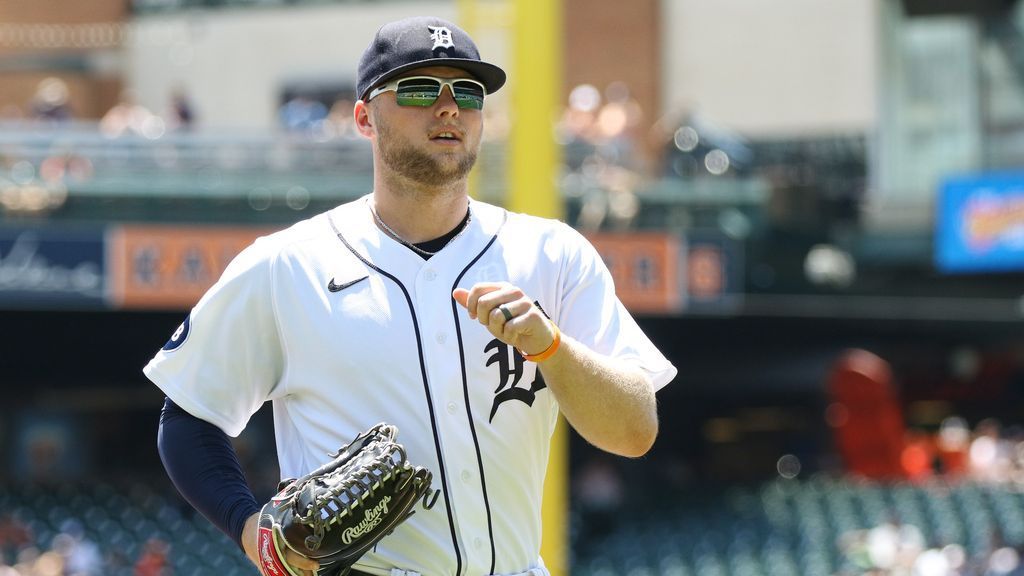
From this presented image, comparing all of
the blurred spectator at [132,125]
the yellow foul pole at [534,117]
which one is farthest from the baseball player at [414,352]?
the blurred spectator at [132,125]

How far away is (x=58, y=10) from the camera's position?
1705 cm

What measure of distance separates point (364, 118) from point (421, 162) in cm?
17

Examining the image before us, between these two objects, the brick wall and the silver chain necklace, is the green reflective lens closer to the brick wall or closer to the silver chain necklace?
the silver chain necklace

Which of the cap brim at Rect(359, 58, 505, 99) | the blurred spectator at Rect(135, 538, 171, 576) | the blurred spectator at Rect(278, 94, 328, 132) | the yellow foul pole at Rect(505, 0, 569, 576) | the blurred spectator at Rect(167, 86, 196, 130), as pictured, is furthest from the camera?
the blurred spectator at Rect(167, 86, 196, 130)

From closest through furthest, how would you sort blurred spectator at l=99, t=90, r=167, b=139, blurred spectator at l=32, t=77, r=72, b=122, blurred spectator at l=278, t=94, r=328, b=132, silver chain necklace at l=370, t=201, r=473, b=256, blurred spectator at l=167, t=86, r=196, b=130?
silver chain necklace at l=370, t=201, r=473, b=256
blurred spectator at l=99, t=90, r=167, b=139
blurred spectator at l=278, t=94, r=328, b=132
blurred spectator at l=32, t=77, r=72, b=122
blurred spectator at l=167, t=86, r=196, b=130

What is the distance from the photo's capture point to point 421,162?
2.29 metres

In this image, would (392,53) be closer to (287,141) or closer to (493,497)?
(493,497)

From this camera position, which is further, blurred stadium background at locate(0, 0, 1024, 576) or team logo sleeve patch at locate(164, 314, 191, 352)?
blurred stadium background at locate(0, 0, 1024, 576)

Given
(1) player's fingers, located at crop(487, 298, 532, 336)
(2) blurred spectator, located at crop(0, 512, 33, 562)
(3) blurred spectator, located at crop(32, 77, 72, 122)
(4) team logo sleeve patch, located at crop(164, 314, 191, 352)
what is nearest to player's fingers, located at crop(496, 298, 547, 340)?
(1) player's fingers, located at crop(487, 298, 532, 336)

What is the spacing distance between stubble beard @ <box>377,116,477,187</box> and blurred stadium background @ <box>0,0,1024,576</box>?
382 cm

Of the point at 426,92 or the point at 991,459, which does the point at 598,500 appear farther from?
the point at 426,92

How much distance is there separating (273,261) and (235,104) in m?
15.4

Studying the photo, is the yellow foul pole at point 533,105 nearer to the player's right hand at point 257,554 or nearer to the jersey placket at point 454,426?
the jersey placket at point 454,426

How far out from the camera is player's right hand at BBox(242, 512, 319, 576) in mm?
2131
